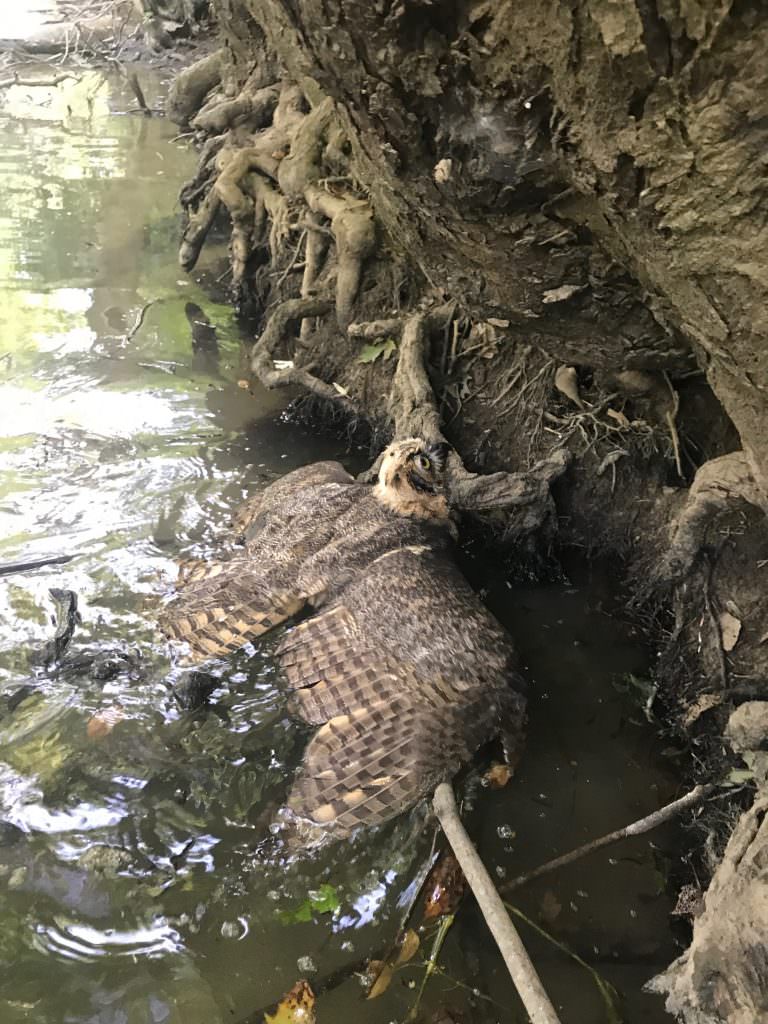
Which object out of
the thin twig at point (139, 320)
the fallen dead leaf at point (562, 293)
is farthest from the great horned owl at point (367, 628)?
the thin twig at point (139, 320)

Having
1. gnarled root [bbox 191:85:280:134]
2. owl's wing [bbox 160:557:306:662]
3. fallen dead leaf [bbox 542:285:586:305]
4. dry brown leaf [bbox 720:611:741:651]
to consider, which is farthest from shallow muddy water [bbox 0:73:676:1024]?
gnarled root [bbox 191:85:280:134]

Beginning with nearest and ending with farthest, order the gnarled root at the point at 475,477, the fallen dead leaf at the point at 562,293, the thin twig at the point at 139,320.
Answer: the fallen dead leaf at the point at 562,293 < the gnarled root at the point at 475,477 < the thin twig at the point at 139,320

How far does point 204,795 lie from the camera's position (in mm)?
2645

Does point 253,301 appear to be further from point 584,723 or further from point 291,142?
point 584,723

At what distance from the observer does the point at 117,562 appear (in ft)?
12.0

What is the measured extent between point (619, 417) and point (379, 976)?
8.42ft

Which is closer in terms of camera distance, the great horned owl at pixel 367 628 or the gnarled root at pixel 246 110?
the great horned owl at pixel 367 628

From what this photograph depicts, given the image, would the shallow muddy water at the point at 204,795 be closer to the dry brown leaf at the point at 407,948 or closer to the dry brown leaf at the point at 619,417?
the dry brown leaf at the point at 407,948

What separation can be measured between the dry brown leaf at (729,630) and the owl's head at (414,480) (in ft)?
4.25

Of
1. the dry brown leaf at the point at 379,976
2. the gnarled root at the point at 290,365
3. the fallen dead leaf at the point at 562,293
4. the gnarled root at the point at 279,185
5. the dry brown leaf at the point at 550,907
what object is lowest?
the dry brown leaf at the point at 379,976

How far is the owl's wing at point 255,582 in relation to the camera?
3.18 metres

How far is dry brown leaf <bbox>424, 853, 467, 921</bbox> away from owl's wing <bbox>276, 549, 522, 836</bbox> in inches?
10.0

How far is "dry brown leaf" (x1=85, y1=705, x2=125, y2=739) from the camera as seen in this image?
282cm

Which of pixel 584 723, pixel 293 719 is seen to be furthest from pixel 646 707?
pixel 293 719
